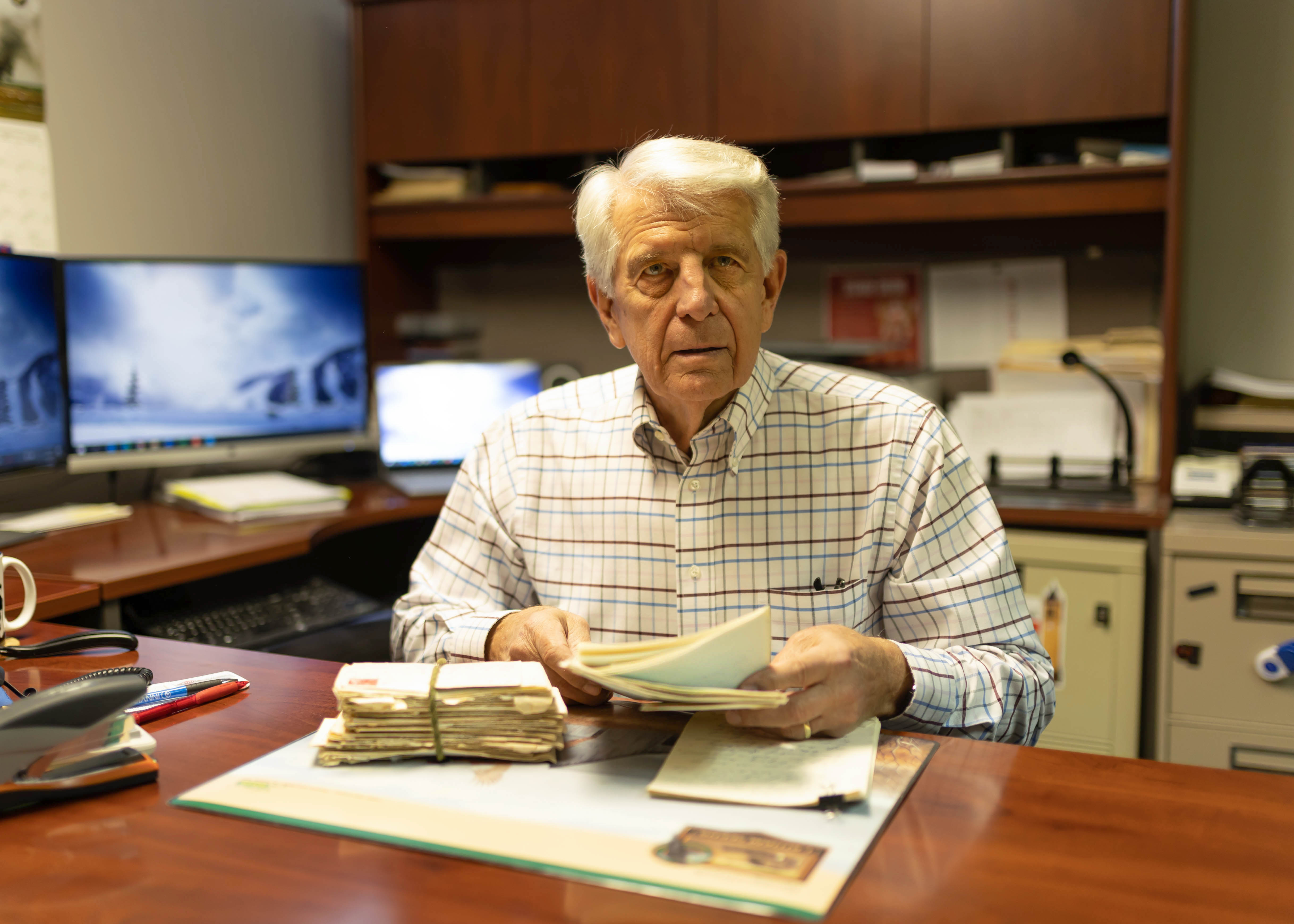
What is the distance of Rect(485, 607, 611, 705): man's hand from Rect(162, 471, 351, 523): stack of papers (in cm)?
118

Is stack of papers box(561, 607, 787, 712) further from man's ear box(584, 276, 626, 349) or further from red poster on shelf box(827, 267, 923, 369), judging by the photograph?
red poster on shelf box(827, 267, 923, 369)

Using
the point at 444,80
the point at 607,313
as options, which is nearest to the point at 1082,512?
the point at 607,313

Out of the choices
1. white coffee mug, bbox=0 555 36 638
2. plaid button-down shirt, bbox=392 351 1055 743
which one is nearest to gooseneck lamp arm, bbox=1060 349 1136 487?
plaid button-down shirt, bbox=392 351 1055 743

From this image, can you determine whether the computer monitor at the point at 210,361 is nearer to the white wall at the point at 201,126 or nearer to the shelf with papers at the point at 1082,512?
the white wall at the point at 201,126

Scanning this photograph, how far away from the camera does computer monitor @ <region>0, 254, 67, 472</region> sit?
192 cm

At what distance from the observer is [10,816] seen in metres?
0.83

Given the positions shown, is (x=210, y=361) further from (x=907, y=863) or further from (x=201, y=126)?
(x=907, y=863)

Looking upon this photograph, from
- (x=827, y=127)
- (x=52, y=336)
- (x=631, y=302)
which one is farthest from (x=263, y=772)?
(x=827, y=127)

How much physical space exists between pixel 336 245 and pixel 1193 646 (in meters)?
2.53

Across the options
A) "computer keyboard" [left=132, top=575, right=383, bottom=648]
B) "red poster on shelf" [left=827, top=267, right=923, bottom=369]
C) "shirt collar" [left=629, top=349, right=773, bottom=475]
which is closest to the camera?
"shirt collar" [left=629, top=349, right=773, bottom=475]

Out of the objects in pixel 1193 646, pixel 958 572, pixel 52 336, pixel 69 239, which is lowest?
pixel 1193 646

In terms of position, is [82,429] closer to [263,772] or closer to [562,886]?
[263,772]

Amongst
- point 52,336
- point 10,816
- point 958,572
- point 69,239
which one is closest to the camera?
point 10,816

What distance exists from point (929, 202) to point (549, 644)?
184cm
